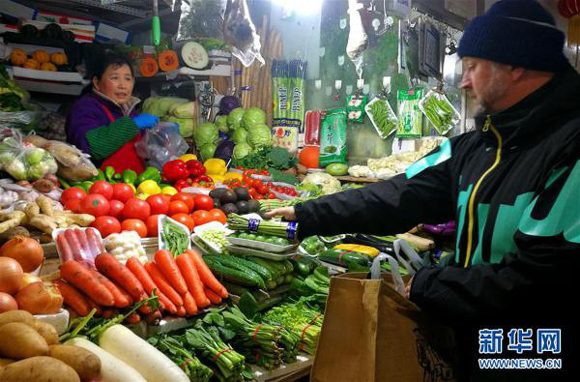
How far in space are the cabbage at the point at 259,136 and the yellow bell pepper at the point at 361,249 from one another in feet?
9.61

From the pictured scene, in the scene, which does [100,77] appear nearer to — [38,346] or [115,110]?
[115,110]

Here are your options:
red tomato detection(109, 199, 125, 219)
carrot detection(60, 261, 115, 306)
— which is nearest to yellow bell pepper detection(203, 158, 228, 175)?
red tomato detection(109, 199, 125, 219)

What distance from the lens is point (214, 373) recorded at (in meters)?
2.35

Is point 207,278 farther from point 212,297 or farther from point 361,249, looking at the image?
point 361,249

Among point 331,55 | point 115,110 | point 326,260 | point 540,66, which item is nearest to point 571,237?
point 540,66

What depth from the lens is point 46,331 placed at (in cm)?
184

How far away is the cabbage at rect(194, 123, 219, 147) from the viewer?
6.83 metres

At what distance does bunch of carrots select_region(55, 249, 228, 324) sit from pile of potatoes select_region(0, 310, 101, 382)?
0.44 meters

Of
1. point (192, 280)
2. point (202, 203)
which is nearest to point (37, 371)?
point (192, 280)

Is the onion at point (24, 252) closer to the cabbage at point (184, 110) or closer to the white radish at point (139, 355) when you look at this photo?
the white radish at point (139, 355)

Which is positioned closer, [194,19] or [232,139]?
[194,19]

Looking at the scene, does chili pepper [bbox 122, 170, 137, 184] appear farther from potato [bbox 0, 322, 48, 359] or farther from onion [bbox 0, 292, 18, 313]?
potato [bbox 0, 322, 48, 359]

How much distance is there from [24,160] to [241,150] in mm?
3340

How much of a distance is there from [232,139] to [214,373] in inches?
193
